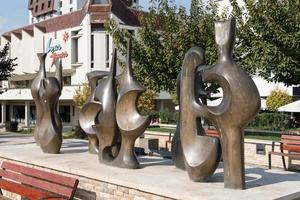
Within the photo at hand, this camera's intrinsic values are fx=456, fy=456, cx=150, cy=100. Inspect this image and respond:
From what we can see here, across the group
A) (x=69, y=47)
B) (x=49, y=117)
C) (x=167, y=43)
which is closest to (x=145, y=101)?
(x=69, y=47)

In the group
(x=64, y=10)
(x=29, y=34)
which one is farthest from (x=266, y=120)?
(x=64, y=10)

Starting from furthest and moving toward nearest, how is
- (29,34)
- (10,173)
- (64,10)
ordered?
1. (64,10)
2. (29,34)
3. (10,173)

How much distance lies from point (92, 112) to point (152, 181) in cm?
356

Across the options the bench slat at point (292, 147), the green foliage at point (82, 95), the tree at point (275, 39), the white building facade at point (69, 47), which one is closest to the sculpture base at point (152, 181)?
the bench slat at point (292, 147)

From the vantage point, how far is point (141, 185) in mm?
7246

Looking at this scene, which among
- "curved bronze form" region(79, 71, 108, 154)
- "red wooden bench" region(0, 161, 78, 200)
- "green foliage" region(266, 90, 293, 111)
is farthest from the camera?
"green foliage" region(266, 90, 293, 111)

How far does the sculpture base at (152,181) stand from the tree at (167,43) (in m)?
8.52

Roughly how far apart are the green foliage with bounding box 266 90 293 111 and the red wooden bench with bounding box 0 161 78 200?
83.4ft

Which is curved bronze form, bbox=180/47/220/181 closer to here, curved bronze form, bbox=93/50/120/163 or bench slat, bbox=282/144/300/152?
curved bronze form, bbox=93/50/120/163

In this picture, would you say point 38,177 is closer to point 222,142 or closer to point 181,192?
point 181,192

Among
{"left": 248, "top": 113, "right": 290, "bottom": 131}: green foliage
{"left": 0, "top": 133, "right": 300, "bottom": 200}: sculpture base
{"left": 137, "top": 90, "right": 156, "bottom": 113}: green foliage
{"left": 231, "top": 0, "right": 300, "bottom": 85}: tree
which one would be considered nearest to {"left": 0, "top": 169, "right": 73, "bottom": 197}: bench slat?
{"left": 0, "top": 133, "right": 300, "bottom": 200}: sculpture base

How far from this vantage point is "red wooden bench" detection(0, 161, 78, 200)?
7.15 meters

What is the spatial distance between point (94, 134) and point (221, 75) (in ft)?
14.5

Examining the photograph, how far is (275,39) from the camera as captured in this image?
1544 centimetres
